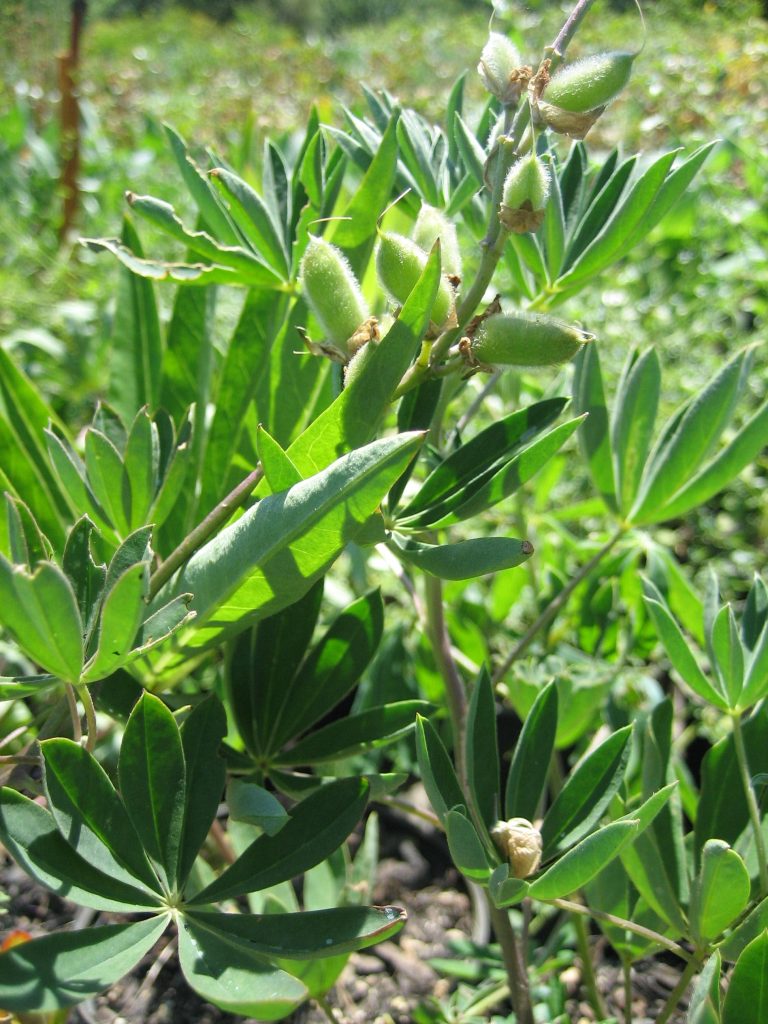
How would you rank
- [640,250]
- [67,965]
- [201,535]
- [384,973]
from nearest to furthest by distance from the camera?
Answer: [67,965], [201,535], [384,973], [640,250]

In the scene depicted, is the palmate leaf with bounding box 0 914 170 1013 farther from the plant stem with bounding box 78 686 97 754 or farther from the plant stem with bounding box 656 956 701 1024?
the plant stem with bounding box 656 956 701 1024

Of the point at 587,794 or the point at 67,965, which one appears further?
the point at 587,794

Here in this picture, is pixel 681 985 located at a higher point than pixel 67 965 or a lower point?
lower

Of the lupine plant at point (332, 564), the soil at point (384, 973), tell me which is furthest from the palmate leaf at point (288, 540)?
the soil at point (384, 973)

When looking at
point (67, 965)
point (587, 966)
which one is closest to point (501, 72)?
point (67, 965)

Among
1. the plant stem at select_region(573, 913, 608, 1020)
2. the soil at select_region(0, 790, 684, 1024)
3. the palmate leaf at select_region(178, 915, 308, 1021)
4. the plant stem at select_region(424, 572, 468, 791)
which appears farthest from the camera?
the soil at select_region(0, 790, 684, 1024)

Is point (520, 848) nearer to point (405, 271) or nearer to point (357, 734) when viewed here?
point (357, 734)

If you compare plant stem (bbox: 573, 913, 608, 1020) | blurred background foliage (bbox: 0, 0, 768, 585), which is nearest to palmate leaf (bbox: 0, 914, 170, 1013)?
plant stem (bbox: 573, 913, 608, 1020)
